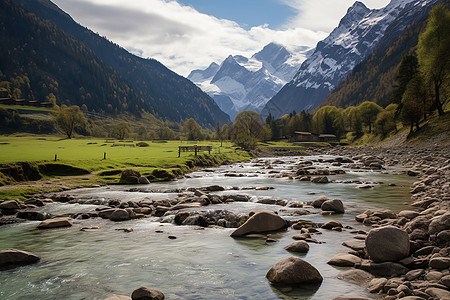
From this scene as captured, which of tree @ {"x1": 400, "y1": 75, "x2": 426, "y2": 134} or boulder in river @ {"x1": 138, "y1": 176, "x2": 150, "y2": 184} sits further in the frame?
tree @ {"x1": 400, "y1": 75, "x2": 426, "y2": 134}

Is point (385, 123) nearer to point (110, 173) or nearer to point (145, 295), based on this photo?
point (110, 173)

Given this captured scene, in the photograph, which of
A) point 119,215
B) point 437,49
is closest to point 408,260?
point 119,215

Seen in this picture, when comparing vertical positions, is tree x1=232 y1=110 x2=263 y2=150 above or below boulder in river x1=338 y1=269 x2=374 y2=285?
above

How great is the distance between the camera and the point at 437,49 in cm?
6419

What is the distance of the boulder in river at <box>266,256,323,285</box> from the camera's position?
998 cm

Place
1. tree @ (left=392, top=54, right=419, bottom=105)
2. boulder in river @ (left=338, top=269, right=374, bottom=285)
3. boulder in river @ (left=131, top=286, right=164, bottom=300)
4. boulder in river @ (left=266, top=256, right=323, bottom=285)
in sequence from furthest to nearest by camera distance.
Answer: tree @ (left=392, top=54, right=419, bottom=105)
boulder in river @ (left=266, top=256, right=323, bottom=285)
boulder in river @ (left=338, top=269, right=374, bottom=285)
boulder in river @ (left=131, top=286, right=164, bottom=300)

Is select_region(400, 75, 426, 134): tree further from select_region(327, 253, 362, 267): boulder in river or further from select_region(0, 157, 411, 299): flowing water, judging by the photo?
select_region(327, 253, 362, 267): boulder in river

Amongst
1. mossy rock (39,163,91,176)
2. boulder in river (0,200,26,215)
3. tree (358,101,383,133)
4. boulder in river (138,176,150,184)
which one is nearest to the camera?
boulder in river (0,200,26,215)

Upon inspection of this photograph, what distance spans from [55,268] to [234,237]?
7.83 meters

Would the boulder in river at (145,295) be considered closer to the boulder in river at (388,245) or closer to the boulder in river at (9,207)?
the boulder in river at (388,245)

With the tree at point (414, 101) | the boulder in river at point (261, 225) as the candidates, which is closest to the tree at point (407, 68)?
the tree at point (414, 101)

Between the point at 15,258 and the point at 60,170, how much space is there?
97.3ft

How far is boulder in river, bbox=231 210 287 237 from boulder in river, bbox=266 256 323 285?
5.56 meters

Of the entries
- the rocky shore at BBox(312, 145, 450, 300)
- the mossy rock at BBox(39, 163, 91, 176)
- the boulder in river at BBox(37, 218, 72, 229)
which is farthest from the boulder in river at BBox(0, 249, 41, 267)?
the mossy rock at BBox(39, 163, 91, 176)
